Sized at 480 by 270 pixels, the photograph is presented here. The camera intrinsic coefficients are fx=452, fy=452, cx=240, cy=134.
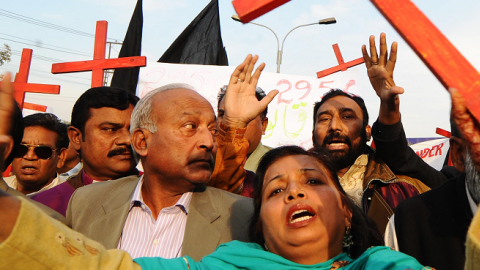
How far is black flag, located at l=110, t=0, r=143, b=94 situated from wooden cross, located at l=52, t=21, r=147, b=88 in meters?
0.17

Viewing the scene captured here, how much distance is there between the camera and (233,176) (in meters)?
2.93

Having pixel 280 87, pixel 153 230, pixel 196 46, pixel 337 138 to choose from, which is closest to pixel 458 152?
pixel 337 138

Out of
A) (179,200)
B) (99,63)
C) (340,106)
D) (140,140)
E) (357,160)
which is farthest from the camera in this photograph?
(99,63)

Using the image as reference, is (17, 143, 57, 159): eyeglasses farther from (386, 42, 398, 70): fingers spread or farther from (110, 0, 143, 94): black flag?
(386, 42, 398, 70): fingers spread

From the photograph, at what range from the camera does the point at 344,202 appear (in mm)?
2197

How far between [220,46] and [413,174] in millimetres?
3843

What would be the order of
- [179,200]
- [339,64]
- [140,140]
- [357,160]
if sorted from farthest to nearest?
[339,64]
[357,160]
[140,140]
[179,200]

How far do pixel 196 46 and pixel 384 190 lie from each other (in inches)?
154

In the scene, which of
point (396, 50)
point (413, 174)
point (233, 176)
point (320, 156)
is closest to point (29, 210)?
point (320, 156)

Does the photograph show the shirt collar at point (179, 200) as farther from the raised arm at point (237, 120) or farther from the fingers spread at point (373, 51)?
the fingers spread at point (373, 51)

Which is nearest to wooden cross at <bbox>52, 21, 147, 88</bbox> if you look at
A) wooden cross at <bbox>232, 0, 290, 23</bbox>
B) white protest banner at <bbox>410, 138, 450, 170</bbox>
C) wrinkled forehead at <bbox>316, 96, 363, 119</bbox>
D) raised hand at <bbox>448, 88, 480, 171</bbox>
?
wrinkled forehead at <bbox>316, 96, 363, 119</bbox>

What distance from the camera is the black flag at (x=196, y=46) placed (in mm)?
6207

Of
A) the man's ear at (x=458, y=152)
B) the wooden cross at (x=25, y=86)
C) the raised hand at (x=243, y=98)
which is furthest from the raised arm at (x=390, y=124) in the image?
the wooden cross at (x=25, y=86)

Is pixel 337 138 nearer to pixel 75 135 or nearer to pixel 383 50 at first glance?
pixel 383 50
